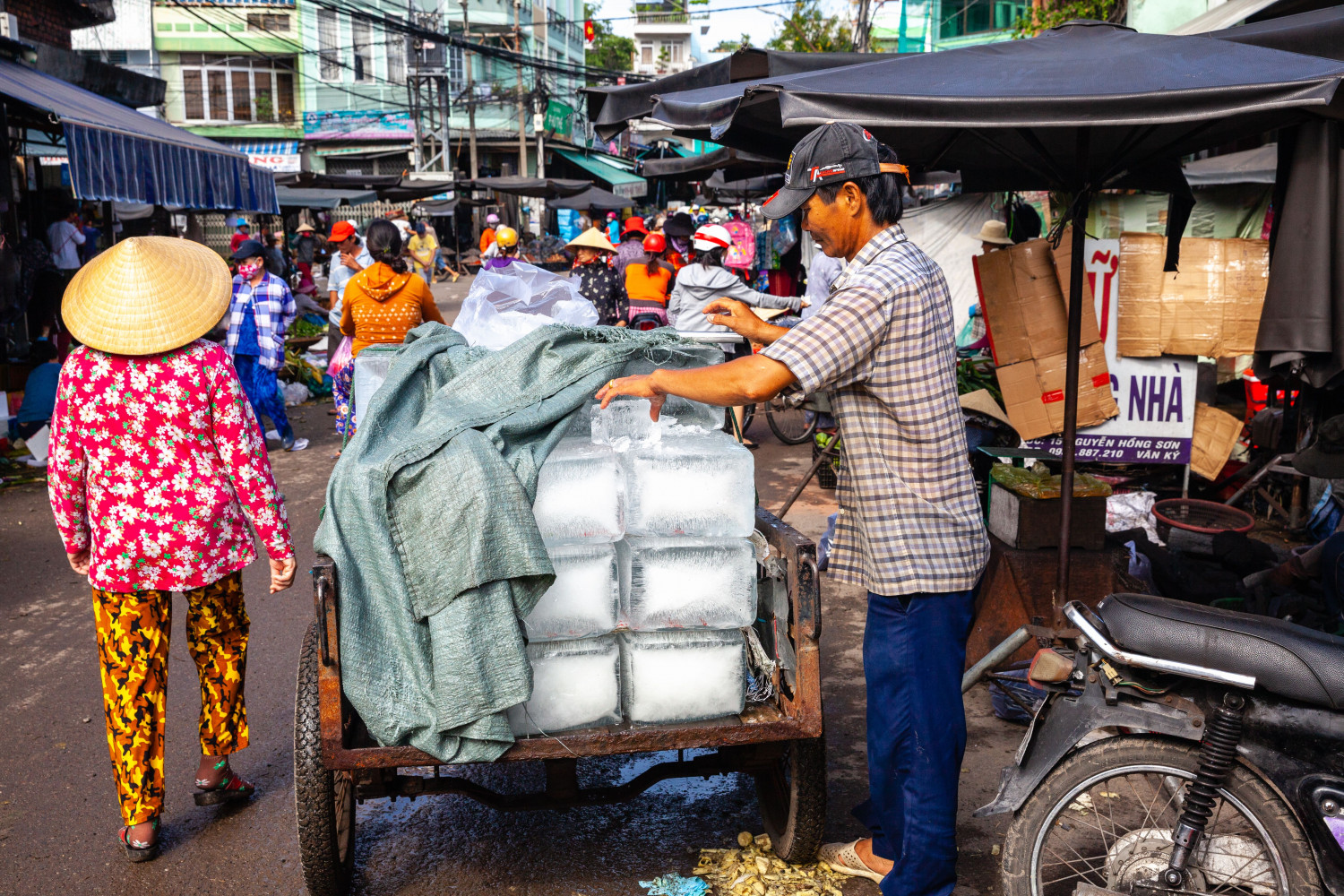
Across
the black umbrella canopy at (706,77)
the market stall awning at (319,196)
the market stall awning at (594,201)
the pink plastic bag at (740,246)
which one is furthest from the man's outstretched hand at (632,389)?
the market stall awning at (594,201)

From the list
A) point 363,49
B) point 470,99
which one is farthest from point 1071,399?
point 363,49

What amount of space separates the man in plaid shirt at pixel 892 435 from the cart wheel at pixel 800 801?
0.74 feet

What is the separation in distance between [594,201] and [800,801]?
2488 cm

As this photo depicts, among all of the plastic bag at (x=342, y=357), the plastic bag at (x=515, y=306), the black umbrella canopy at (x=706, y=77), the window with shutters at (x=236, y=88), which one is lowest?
the plastic bag at (x=342, y=357)

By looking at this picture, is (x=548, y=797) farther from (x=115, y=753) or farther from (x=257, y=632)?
(x=257, y=632)

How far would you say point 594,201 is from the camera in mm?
26766

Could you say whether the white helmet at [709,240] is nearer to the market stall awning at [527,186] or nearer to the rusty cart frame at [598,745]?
the rusty cart frame at [598,745]

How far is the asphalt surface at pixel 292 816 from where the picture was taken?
3.37m

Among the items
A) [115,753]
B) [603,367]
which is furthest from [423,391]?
[115,753]

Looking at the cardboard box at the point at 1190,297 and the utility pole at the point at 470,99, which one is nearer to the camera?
the cardboard box at the point at 1190,297

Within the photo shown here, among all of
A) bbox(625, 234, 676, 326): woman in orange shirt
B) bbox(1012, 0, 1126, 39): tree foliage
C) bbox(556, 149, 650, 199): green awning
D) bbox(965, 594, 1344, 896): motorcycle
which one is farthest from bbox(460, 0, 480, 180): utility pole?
bbox(965, 594, 1344, 896): motorcycle

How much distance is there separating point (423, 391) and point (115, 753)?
5.23ft

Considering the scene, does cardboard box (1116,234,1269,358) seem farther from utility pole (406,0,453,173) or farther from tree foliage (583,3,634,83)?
tree foliage (583,3,634,83)

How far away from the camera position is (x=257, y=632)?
222 inches
